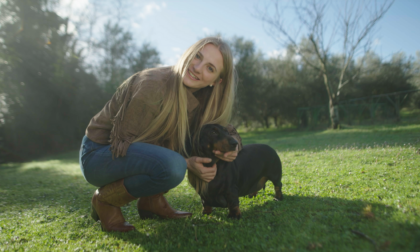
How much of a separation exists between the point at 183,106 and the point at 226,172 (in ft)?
2.59

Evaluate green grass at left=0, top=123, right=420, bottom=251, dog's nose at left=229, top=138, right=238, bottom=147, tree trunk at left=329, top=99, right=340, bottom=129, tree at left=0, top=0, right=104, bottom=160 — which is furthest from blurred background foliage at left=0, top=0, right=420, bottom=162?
dog's nose at left=229, top=138, right=238, bottom=147

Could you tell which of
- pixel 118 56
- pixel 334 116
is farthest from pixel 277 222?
pixel 118 56

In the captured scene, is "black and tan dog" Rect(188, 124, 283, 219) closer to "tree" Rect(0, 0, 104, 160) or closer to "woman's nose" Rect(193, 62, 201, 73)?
"woman's nose" Rect(193, 62, 201, 73)

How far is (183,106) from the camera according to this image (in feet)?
8.56

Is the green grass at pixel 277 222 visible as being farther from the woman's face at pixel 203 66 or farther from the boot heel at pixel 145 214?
the woman's face at pixel 203 66

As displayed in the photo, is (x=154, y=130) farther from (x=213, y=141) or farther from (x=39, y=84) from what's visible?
(x=39, y=84)

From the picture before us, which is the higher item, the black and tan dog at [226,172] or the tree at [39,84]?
the tree at [39,84]

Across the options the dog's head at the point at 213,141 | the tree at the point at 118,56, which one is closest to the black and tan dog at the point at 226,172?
the dog's head at the point at 213,141

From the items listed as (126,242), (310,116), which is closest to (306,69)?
(310,116)

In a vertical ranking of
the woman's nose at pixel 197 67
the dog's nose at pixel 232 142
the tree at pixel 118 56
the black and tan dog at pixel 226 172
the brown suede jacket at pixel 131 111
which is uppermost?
the tree at pixel 118 56

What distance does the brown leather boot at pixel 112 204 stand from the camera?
2322 millimetres

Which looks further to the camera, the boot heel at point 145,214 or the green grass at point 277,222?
the boot heel at point 145,214

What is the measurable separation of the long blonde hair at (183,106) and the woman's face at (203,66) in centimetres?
5

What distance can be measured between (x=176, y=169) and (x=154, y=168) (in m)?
0.19
